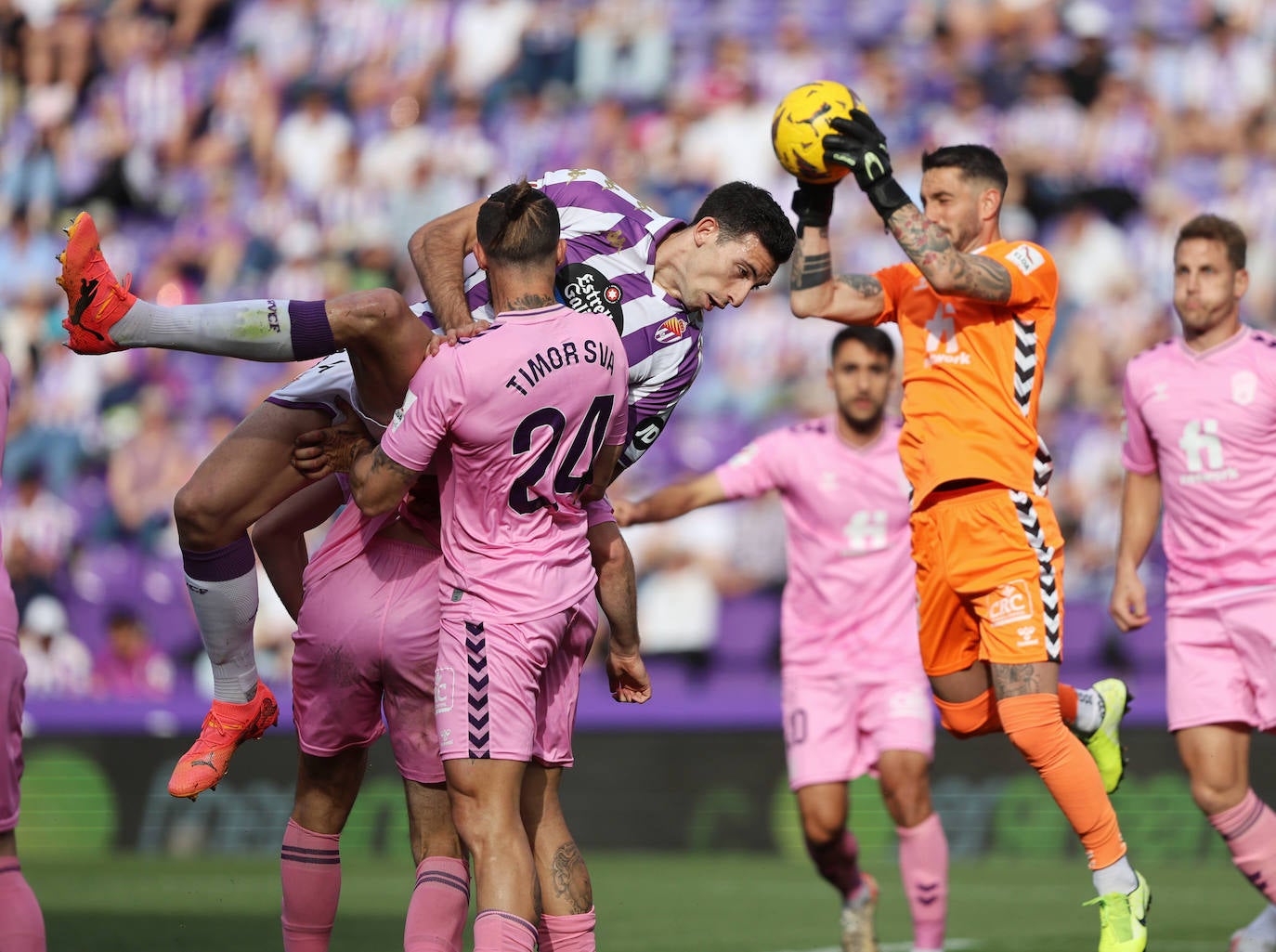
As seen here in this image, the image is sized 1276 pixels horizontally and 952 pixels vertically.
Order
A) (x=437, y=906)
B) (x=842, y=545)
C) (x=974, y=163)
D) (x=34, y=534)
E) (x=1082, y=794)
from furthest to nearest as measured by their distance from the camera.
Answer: (x=34, y=534)
(x=842, y=545)
(x=974, y=163)
(x=1082, y=794)
(x=437, y=906)

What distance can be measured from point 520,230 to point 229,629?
6.28 feet

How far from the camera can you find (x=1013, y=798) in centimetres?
1205

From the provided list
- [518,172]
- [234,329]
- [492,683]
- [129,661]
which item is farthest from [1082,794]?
[518,172]

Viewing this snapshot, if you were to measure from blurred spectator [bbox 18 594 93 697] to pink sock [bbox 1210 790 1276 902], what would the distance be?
9089 millimetres

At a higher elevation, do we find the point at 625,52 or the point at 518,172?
the point at 625,52

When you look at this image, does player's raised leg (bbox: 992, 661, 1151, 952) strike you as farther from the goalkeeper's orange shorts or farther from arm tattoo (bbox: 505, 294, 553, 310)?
arm tattoo (bbox: 505, 294, 553, 310)

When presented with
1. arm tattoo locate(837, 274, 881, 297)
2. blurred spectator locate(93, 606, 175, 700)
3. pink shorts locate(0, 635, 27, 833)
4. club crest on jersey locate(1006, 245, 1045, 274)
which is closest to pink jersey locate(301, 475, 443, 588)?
pink shorts locate(0, 635, 27, 833)

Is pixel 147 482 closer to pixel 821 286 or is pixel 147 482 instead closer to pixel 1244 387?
pixel 821 286

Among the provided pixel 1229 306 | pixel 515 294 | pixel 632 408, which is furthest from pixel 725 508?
pixel 515 294

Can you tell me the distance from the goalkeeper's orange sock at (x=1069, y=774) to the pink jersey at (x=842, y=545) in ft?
7.96

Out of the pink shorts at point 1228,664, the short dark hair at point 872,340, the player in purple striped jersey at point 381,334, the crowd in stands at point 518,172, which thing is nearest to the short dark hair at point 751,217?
the player in purple striped jersey at point 381,334

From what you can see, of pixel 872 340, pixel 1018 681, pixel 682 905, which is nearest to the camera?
pixel 1018 681

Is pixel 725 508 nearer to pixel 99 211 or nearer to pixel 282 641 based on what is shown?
pixel 282 641

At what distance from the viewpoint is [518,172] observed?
1620 cm
